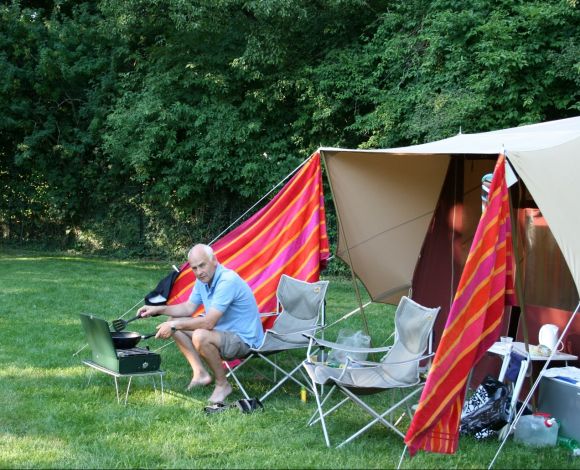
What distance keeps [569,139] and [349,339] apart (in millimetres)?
2043

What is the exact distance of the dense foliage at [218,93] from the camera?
10.3 meters

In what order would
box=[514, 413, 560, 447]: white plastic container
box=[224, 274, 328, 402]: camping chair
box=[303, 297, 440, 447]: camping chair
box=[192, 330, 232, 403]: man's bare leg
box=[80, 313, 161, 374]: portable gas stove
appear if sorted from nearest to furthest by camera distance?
box=[303, 297, 440, 447]: camping chair
box=[514, 413, 560, 447]: white plastic container
box=[80, 313, 161, 374]: portable gas stove
box=[192, 330, 232, 403]: man's bare leg
box=[224, 274, 328, 402]: camping chair

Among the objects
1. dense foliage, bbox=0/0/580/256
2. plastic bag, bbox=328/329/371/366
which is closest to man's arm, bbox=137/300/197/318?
plastic bag, bbox=328/329/371/366

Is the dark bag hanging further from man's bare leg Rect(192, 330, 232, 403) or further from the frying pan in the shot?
man's bare leg Rect(192, 330, 232, 403)

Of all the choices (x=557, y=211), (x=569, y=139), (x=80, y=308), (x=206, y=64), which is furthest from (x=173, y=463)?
(x=206, y=64)

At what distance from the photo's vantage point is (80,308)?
8.05 metres

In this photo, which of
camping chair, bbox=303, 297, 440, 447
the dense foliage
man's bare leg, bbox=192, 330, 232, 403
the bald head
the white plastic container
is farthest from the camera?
the dense foliage

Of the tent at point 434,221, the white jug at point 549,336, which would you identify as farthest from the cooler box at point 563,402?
the tent at point 434,221

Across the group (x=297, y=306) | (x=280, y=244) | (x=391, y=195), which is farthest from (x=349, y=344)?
(x=391, y=195)

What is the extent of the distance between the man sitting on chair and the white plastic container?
1.73 meters

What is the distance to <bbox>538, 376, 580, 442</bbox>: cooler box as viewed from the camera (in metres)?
4.12

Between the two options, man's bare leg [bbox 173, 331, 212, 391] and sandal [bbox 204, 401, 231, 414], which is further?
man's bare leg [bbox 173, 331, 212, 391]

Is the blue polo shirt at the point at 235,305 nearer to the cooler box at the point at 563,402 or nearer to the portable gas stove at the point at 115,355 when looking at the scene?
the portable gas stove at the point at 115,355

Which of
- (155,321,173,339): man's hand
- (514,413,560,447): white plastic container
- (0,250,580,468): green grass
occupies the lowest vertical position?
(0,250,580,468): green grass
